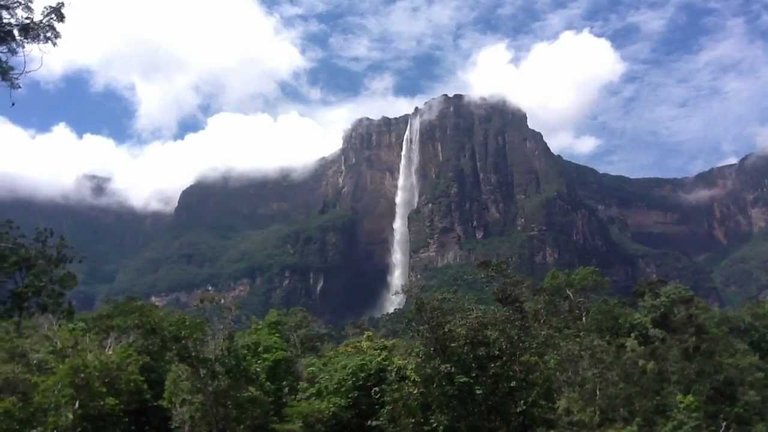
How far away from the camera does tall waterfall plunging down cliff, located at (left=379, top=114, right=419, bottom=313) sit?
5901 inches

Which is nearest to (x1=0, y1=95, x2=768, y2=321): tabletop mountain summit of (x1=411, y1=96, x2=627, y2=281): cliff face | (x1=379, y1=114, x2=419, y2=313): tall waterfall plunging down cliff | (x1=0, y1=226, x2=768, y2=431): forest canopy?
(x1=411, y1=96, x2=627, y2=281): cliff face

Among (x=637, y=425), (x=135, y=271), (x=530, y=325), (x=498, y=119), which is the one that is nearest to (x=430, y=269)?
(x=498, y=119)

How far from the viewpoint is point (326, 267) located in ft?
484

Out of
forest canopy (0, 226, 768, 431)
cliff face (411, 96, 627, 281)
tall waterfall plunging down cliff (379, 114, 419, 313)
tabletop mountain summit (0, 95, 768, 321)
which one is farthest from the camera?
tall waterfall plunging down cliff (379, 114, 419, 313)

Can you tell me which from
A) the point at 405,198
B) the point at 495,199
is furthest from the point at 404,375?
the point at 405,198

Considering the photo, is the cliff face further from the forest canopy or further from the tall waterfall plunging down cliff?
the forest canopy

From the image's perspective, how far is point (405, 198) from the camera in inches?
6038

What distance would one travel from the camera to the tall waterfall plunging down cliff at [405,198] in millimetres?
149875

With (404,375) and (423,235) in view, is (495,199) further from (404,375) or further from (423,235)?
(404,375)

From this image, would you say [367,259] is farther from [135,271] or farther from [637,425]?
[637,425]

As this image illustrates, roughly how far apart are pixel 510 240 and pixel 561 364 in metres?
107

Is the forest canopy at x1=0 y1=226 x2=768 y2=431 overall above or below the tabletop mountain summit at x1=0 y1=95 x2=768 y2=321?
below

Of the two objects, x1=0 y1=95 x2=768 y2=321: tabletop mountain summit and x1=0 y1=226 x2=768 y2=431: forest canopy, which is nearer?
x1=0 y1=226 x2=768 y2=431: forest canopy

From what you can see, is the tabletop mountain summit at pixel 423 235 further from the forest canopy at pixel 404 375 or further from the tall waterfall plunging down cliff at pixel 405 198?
the forest canopy at pixel 404 375
